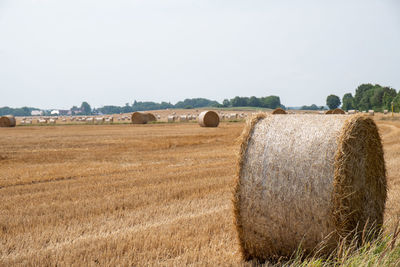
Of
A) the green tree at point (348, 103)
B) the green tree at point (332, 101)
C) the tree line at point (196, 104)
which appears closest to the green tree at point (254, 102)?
the tree line at point (196, 104)

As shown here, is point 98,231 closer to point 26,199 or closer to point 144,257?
point 144,257

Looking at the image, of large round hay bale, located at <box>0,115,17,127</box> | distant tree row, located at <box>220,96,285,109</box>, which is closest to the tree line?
distant tree row, located at <box>220,96,285,109</box>

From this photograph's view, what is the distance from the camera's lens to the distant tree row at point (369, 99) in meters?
86.2

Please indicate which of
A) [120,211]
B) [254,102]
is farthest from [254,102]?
[120,211]

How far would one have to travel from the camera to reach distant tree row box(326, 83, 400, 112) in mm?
86175

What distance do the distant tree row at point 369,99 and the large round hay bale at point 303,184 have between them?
271 ft

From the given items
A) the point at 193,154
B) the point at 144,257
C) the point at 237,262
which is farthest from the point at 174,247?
the point at 193,154

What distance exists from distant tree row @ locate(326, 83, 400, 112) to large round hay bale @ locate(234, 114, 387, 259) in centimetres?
8274

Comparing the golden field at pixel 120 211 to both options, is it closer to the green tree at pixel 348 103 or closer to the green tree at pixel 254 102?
the green tree at pixel 348 103

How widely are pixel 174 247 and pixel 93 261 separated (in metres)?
1.05

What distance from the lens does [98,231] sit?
573cm

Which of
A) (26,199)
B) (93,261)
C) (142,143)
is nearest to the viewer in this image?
(93,261)

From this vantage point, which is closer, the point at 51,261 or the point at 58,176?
the point at 51,261

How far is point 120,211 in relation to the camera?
6715mm
